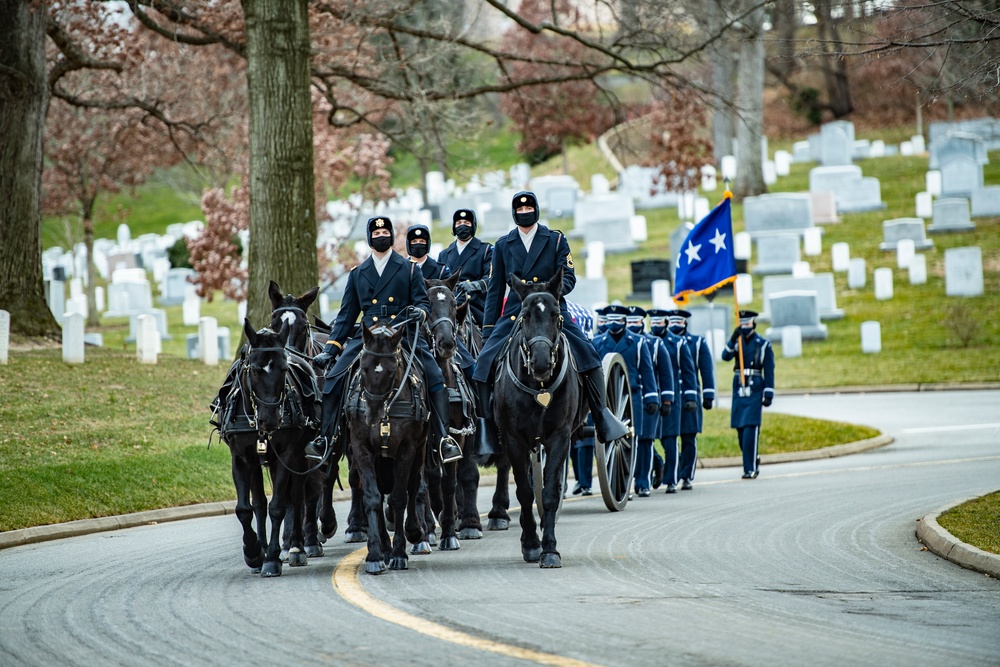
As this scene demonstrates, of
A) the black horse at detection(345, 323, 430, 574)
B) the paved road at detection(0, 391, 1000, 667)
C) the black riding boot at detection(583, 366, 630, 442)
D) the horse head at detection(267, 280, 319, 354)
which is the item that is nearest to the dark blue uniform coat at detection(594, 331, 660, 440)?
the paved road at detection(0, 391, 1000, 667)

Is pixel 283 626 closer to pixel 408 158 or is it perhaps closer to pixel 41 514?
pixel 41 514

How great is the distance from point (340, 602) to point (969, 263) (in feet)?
91.7

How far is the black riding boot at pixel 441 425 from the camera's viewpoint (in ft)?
36.6

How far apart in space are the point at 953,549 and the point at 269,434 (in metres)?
5.40

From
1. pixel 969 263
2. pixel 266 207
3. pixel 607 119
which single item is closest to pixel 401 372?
pixel 266 207

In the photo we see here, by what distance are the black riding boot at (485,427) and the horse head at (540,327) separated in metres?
A: 0.82

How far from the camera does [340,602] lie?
8.86 metres

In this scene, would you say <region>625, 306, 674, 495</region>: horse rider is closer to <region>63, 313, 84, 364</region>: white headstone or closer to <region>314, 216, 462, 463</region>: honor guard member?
<region>314, 216, 462, 463</region>: honor guard member

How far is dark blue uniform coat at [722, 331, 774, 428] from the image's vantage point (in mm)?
18109

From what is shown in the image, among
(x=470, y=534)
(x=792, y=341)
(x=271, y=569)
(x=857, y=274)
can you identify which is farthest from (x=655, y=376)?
(x=857, y=274)

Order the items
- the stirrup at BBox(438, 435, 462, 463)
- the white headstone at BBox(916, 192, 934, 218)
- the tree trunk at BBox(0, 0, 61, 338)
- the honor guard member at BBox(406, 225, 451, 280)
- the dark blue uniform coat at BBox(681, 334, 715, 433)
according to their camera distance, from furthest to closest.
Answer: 1. the white headstone at BBox(916, 192, 934, 218)
2. the tree trunk at BBox(0, 0, 61, 338)
3. the dark blue uniform coat at BBox(681, 334, 715, 433)
4. the honor guard member at BBox(406, 225, 451, 280)
5. the stirrup at BBox(438, 435, 462, 463)

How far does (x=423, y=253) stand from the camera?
13.9 m

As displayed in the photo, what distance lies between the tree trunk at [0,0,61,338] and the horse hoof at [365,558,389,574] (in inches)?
565

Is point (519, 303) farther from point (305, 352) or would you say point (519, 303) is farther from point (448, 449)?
point (305, 352)
